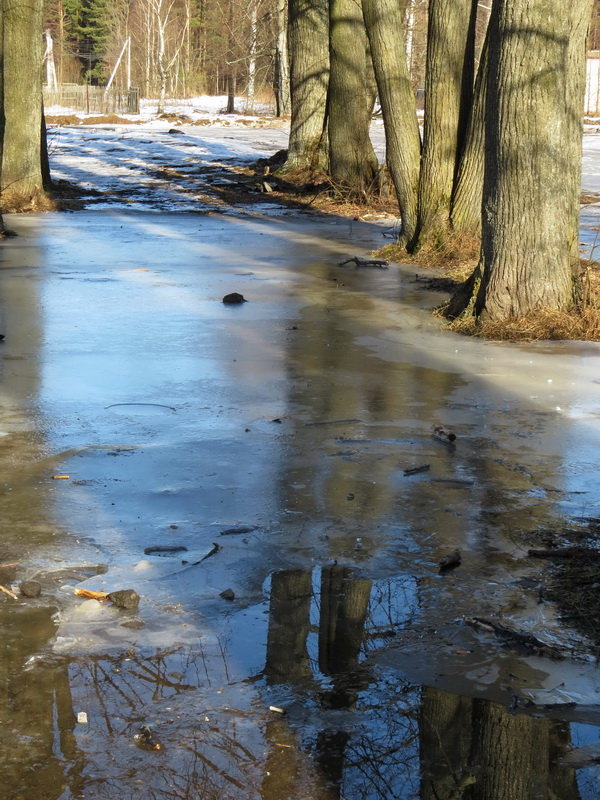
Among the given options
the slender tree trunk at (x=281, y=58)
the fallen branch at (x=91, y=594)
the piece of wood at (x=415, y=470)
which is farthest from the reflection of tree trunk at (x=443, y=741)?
the slender tree trunk at (x=281, y=58)

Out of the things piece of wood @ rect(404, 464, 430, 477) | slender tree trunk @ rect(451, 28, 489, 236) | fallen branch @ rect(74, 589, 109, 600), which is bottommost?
fallen branch @ rect(74, 589, 109, 600)

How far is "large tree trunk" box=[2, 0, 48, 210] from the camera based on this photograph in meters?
18.2

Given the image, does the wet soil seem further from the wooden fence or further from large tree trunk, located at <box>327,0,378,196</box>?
the wooden fence

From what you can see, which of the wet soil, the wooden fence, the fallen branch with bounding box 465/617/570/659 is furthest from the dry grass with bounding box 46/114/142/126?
the fallen branch with bounding box 465/617/570/659

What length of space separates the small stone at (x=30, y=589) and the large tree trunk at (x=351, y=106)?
52.3ft

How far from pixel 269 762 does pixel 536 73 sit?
6929 millimetres

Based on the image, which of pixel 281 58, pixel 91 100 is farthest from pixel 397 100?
pixel 91 100

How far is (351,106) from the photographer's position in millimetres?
19422

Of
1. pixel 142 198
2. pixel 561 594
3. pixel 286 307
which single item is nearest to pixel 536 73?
pixel 286 307

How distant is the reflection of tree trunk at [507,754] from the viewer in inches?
111

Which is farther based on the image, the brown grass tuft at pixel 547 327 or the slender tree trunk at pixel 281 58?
the slender tree trunk at pixel 281 58

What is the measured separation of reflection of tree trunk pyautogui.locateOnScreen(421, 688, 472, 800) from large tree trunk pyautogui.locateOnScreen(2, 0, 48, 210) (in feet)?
53.4

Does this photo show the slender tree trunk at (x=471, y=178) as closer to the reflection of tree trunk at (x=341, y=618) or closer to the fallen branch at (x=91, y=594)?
the reflection of tree trunk at (x=341, y=618)

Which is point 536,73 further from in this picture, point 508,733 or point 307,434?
point 508,733
